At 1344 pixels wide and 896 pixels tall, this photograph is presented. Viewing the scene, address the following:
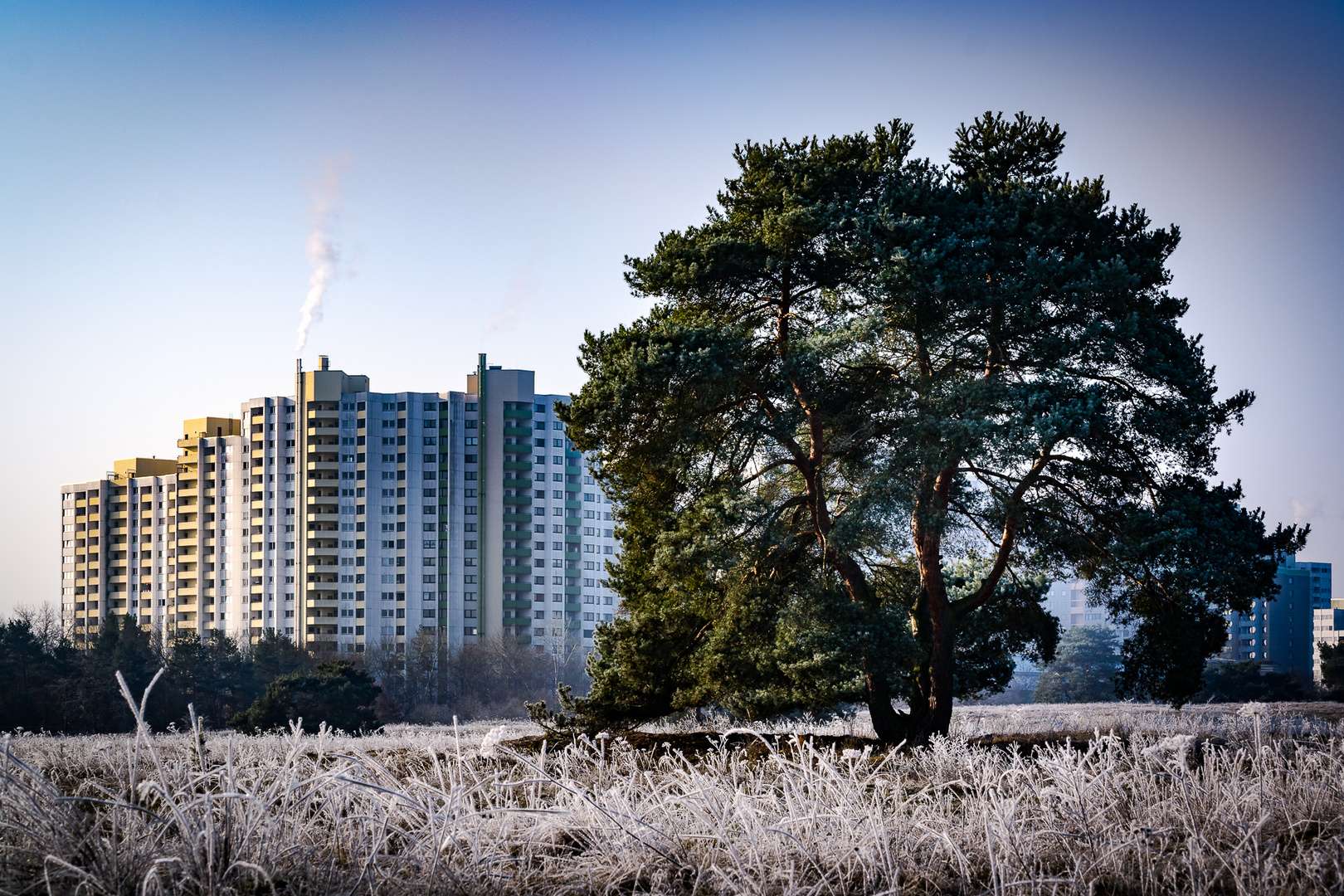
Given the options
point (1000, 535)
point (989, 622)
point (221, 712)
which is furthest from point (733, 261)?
point (221, 712)

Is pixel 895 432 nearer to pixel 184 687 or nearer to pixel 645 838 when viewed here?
pixel 645 838

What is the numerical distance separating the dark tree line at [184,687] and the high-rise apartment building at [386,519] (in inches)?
954

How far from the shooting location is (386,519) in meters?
82.9

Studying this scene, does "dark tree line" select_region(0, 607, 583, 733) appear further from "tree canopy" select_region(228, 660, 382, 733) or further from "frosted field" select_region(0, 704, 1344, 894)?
"frosted field" select_region(0, 704, 1344, 894)

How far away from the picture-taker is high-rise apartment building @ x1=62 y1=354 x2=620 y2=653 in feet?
268

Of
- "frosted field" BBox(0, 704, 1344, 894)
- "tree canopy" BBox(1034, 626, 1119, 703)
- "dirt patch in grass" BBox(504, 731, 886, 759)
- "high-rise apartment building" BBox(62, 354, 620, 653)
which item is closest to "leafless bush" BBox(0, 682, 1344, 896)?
"frosted field" BBox(0, 704, 1344, 894)

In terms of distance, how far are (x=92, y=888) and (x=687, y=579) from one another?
9.39 meters

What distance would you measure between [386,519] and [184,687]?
46726mm

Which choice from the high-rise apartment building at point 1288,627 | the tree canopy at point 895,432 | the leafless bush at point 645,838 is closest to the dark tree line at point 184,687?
the tree canopy at point 895,432

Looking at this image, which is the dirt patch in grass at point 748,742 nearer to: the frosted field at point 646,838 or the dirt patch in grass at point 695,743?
the dirt patch in grass at point 695,743

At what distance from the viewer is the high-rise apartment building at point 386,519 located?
81.6 metres

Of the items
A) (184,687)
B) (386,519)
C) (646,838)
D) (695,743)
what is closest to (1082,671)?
(184,687)

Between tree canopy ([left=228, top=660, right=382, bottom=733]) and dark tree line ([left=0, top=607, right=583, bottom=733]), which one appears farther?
dark tree line ([left=0, top=607, right=583, bottom=733])

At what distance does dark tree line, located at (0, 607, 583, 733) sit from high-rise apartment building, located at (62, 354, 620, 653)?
954 inches
